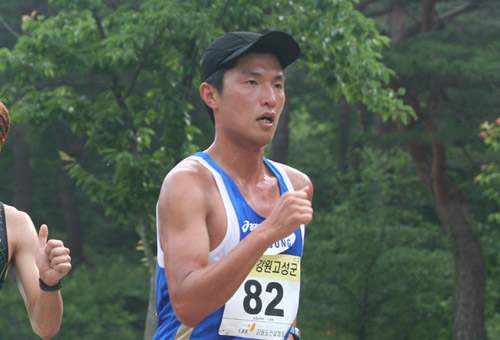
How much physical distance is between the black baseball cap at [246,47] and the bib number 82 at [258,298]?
2.39 feet

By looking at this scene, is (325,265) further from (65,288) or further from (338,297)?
(65,288)

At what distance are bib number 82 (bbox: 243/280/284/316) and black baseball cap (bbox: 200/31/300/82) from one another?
0.73 m

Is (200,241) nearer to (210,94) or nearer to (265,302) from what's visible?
(265,302)

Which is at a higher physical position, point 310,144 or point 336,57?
point 310,144

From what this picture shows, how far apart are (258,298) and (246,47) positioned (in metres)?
0.80

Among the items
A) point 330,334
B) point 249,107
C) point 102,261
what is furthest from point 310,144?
point 249,107

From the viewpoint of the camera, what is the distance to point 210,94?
100.0 inches

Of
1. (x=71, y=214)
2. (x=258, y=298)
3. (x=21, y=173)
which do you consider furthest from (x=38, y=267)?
(x=21, y=173)

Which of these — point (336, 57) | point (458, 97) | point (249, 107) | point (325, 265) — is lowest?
point (249, 107)

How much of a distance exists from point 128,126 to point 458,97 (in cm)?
691

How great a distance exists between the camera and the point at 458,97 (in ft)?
41.1

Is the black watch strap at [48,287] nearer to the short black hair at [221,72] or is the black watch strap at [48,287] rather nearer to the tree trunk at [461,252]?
the short black hair at [221,72]

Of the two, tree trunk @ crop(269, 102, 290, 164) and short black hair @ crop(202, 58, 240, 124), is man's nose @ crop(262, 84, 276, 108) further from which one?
tree trunk @ crop(269, 102, 290, 164)

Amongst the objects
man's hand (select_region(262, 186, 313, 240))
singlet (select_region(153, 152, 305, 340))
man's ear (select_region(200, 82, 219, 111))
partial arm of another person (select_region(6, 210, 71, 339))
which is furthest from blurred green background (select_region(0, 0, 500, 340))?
man's hand (select_region(262, 186, 313, 240))
